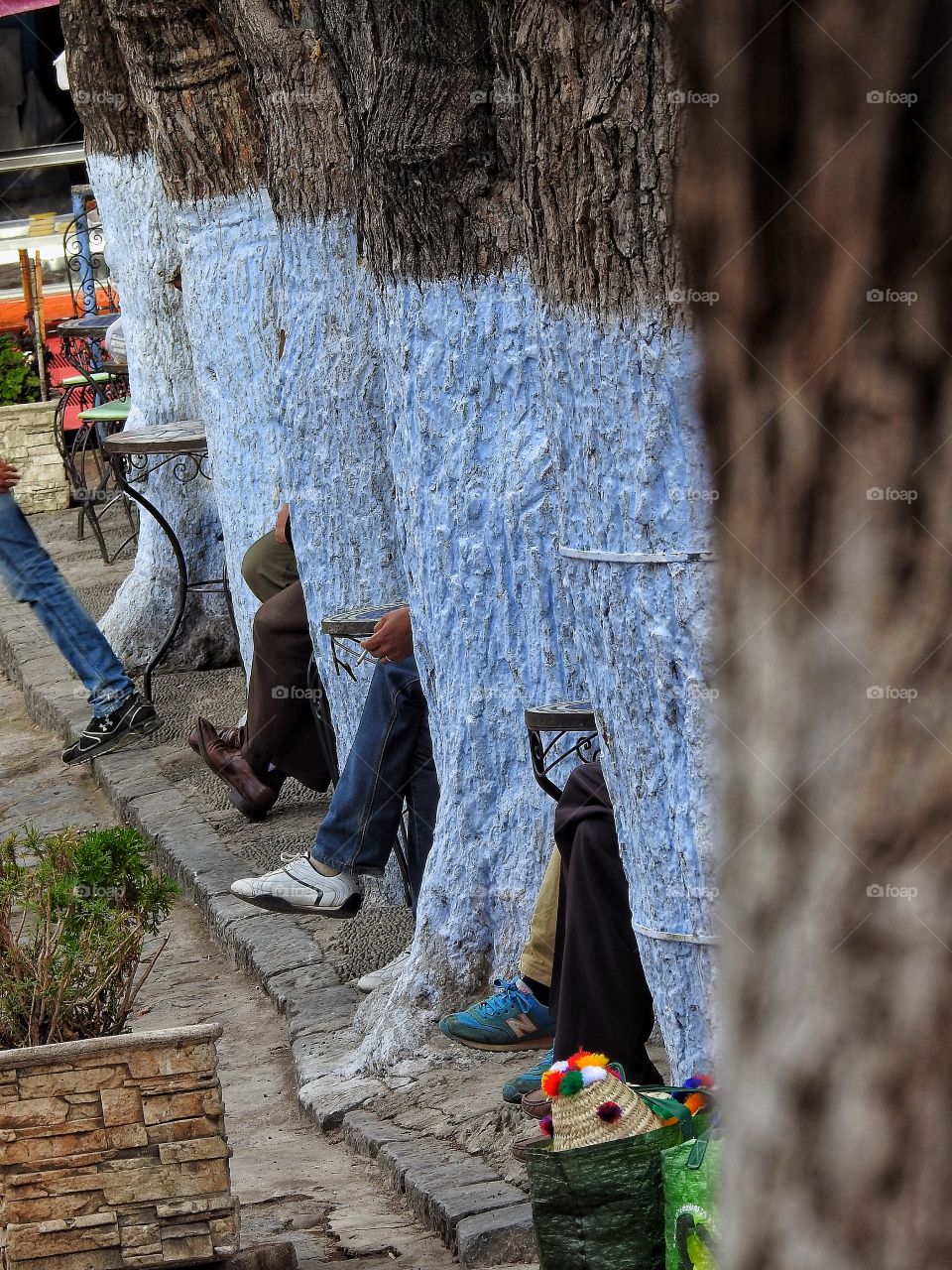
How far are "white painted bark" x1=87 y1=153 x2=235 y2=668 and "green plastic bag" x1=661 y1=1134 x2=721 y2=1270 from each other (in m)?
6.21

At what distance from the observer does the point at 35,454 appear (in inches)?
517

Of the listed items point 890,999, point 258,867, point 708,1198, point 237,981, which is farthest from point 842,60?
point 258,867

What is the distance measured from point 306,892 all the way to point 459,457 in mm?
1394

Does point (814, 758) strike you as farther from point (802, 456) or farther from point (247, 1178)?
point (247, 1178)

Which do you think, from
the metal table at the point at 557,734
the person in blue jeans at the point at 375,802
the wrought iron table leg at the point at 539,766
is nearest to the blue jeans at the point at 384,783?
the person in blue jeans at the point at 375,802

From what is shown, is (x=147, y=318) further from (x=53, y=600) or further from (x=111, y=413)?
(x=53, y=600)

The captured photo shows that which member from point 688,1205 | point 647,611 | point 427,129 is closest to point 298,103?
point 427,129

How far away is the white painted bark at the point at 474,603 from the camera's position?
3980 millimetres

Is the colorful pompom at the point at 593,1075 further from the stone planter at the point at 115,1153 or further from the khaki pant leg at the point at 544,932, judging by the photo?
the khaki pant leg at the point at 544,932

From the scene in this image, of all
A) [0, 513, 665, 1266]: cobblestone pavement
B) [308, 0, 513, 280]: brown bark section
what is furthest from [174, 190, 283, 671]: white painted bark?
[308, 0, 513, 280]: brown bark section

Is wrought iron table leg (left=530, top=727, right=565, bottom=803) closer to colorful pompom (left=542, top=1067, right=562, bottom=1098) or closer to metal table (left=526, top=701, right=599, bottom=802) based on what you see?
metal table (left=526, top=701, right=599, bottom=802)

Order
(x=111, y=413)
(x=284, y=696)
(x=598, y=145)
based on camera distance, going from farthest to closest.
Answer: (x=111, y=413)
(x=284, y=696)
(x=598, y=145)

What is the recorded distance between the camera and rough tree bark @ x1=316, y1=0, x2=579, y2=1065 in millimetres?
3760

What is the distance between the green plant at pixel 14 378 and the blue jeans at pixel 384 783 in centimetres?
968
